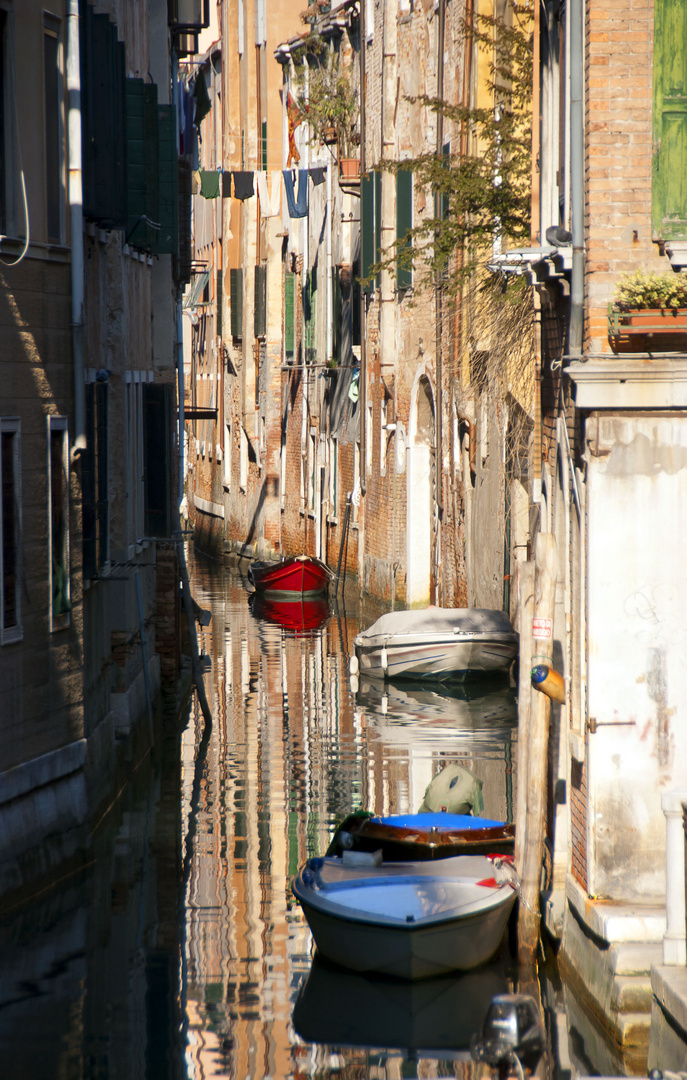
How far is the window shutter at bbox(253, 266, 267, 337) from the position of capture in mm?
39188

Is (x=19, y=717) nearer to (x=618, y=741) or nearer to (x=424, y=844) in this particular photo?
(x=424, y=844)

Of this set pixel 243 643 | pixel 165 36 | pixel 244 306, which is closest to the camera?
pixel 165 36

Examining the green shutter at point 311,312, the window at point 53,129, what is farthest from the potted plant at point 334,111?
the window at point 53,129

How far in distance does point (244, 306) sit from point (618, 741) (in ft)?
114

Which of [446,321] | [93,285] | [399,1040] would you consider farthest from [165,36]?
[399,1040]

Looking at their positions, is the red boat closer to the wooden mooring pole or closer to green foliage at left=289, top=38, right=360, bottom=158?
green foliage at left=289, top=38, right=360, bottom=158

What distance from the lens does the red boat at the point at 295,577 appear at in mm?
30984

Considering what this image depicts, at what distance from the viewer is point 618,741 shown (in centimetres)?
847

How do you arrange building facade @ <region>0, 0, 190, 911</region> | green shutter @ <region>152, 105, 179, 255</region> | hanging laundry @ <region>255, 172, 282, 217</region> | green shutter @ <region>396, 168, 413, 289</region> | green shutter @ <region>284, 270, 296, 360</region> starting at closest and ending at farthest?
1. building facade @ <region>0, 0, 190, 911</region>
2. green shutter @ <region>152, 105, 179, 255</region>
3. green shutter @ <region>396, 168, 413, 289</region>
4. green shutter @ <region>284, 270, 296, 360</region>
5. hanging laundry @ <region>255, 172, 282, 217</region>

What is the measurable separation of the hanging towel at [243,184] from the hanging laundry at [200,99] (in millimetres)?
1486

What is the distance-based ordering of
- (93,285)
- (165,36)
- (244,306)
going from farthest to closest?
(244,306), (165,36), (93,285)

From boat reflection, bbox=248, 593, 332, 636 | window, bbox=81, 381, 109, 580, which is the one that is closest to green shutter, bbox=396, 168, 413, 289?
boat reflection, bbox=248, 593, 332, 636

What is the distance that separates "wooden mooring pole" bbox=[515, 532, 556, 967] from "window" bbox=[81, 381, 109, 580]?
4.05 m

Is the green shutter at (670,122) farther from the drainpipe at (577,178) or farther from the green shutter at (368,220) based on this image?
the green shutter at (368,220)
